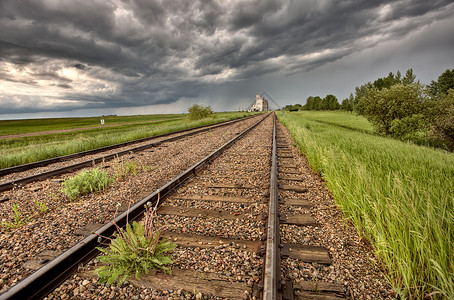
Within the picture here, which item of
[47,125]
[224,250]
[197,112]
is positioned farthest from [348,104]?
[47,125]

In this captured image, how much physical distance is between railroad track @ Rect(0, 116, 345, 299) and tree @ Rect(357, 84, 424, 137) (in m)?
12.6

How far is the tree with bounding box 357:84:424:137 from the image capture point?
12016mm

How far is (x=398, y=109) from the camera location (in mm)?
12539

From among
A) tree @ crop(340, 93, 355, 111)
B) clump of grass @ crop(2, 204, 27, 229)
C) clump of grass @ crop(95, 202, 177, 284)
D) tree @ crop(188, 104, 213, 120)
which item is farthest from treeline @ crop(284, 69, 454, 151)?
tree @ crop(340, 93, 355, 111)

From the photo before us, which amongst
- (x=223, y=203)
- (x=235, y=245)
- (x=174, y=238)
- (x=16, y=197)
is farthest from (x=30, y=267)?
(x=16, y=197)

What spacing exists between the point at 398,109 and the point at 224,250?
15540mm

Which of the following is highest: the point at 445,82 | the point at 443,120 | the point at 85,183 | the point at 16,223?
the point at 445,82

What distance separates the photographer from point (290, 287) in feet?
6.20

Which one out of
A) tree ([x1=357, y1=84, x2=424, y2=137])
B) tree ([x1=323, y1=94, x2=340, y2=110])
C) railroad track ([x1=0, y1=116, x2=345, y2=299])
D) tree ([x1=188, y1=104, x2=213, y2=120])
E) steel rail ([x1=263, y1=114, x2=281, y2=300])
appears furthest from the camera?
tree ([x1=323, y1=94, x2=340, y2=110])

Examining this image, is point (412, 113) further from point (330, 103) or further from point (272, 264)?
point (330, 103)

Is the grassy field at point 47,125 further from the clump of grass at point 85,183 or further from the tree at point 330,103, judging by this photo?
the tree at point 330,103

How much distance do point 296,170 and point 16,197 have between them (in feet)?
22.9

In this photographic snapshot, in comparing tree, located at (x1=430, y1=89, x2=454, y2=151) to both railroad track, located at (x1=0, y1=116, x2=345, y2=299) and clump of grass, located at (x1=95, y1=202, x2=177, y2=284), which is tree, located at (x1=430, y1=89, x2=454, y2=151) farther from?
clump of grass, located at (x1=95, y1=202, x2=177, y2=284)

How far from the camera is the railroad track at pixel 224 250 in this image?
1876 millimetres
